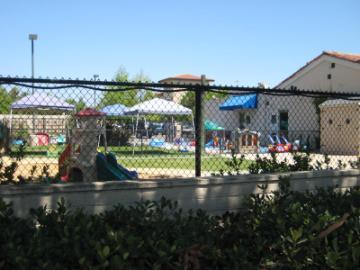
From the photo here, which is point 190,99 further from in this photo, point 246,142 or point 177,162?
point 246,142

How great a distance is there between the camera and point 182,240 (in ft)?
9.93

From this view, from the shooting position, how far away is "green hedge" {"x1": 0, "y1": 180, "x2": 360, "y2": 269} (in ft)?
9.00

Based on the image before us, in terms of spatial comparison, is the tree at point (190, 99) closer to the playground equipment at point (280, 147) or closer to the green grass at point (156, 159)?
the playground equipment at point (280, 147)

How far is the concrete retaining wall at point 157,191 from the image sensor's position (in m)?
3.93

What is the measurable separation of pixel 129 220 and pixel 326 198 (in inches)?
81.7

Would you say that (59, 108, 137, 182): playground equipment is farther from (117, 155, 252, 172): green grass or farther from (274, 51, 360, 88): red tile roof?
(274, 51, 360, 88): red tile roof

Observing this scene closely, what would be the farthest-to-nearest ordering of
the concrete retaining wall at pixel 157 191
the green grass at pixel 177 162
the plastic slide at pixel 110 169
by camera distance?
the green grass at pixel 177 162, the plastic slide at pixel 110 169, the concrete retaining wall at pixel 157 191

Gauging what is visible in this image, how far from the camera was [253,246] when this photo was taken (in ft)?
11.6

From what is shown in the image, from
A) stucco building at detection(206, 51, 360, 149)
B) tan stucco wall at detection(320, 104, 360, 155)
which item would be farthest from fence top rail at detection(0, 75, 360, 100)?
stucco building at detection(206, 51, 360, 149)

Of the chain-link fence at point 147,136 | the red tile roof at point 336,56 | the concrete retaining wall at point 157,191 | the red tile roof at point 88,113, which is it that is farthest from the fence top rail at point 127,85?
the red tile roof at point 336,56

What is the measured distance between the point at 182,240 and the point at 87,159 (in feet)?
18.0

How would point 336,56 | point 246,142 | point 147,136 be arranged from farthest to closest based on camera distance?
point 336,56 < point 246,142 < point 147,136

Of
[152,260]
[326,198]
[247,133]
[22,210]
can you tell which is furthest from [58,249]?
[247,133]

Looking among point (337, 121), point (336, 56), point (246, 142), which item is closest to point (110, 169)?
point (246, 142)
